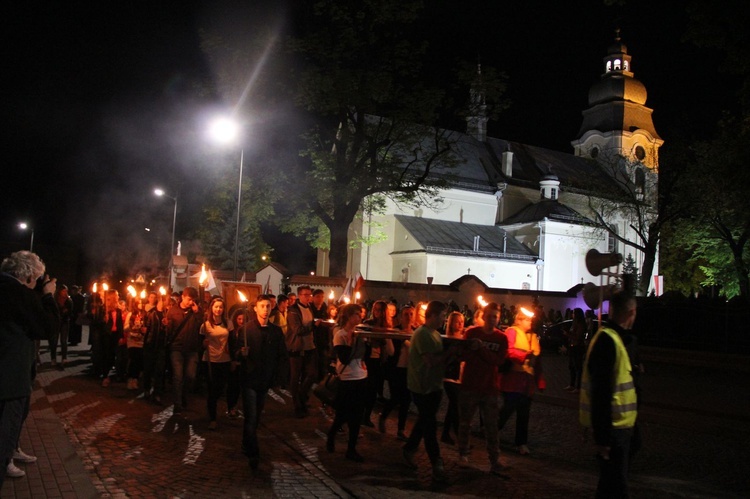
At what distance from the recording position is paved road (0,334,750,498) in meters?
6.79

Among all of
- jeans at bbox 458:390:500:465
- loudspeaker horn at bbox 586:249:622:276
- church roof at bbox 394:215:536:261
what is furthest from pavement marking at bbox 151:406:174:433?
church roof at bbox 394:215:536:261

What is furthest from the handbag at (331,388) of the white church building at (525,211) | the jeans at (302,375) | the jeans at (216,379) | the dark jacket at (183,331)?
the white church building at (525,211)

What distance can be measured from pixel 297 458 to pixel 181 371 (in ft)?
12.0

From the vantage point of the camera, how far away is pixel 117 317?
48.4 ft

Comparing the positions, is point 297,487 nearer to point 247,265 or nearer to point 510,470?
point 510,470

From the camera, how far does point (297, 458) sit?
8.09 metres

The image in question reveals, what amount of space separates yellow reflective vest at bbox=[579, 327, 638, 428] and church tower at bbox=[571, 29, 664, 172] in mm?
63390

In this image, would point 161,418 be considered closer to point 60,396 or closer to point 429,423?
point 60,396

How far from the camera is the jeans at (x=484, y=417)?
7605 millimetres

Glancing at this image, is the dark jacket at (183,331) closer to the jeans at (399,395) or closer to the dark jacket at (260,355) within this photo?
the dark jacket at (260,355)

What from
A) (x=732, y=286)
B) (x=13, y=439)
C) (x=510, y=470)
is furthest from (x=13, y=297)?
(x=732, y=286)

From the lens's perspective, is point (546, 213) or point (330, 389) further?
point (546, 213)

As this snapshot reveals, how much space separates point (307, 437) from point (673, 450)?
5168 millimetres

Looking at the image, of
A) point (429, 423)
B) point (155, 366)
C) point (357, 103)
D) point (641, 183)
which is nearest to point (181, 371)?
point (155, 366)
